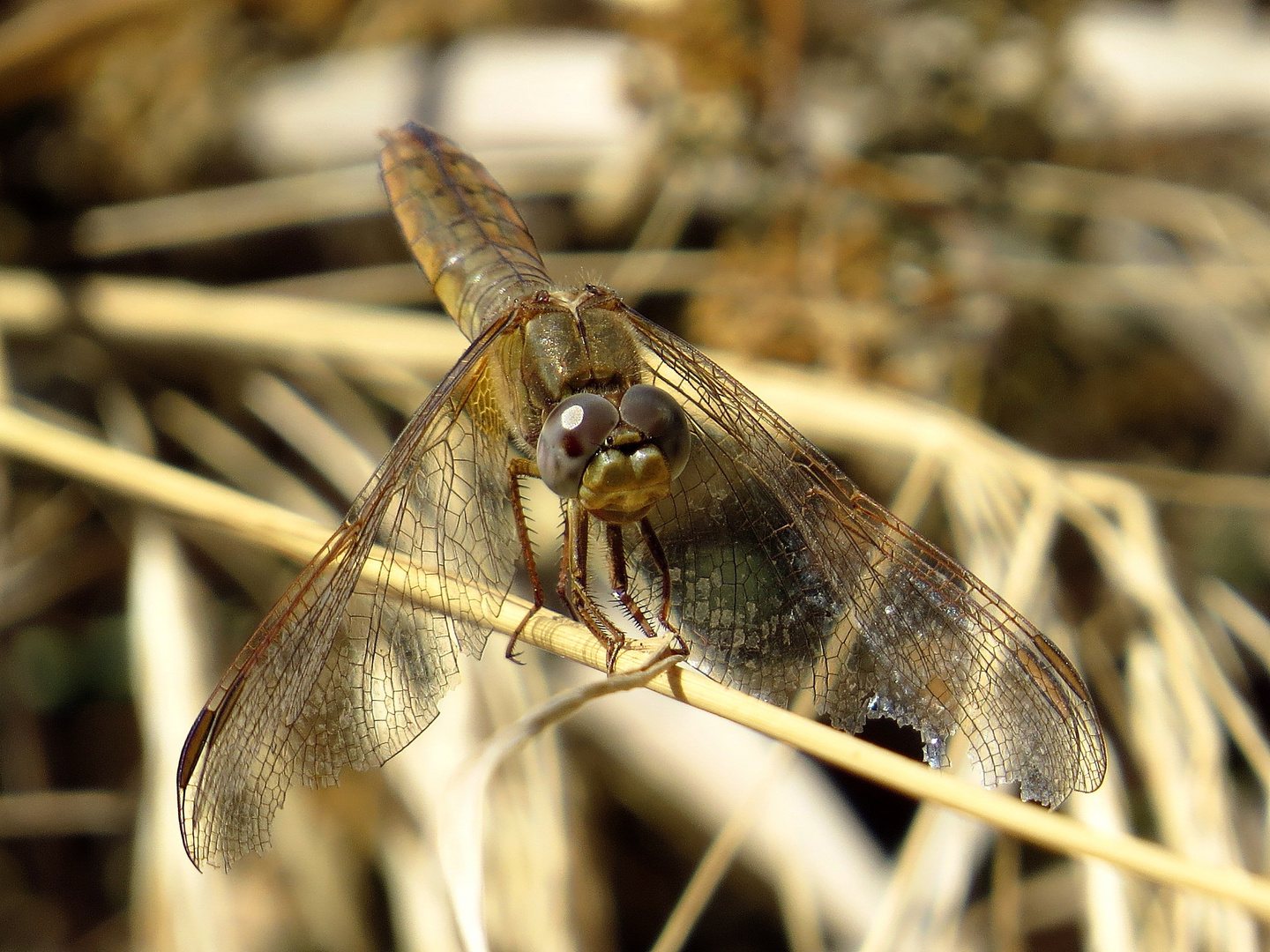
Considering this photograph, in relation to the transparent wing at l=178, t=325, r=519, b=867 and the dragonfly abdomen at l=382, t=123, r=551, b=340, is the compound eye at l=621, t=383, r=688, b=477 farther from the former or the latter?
the dragonfly abdomen at l=382, t=123, r=551, b=340

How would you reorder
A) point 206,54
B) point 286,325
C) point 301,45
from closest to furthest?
point 286,325, point 206,54, point 301,45

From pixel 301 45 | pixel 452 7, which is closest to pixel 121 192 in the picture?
pixel 301 45

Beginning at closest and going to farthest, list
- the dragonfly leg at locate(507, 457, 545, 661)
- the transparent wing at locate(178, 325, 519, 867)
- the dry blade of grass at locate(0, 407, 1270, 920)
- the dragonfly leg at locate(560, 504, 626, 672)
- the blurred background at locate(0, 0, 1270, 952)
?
the dry blade of grass at locate(0, 407, 1270, 920)
the transparent wing at locate(178, 325, 519, 867)
the dragonfly leg at locate(560, 504, 626, 672)
the dragonfly leg at locate(507, 457, 545, 661)
the blurred background at locate(0, 0, 1270, 952)

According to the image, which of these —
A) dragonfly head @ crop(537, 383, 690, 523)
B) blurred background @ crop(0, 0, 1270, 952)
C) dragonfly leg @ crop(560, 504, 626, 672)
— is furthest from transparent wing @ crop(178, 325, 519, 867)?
blurred background @ crop(0, 0, 1270, 952)

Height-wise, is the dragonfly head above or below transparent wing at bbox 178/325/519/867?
above

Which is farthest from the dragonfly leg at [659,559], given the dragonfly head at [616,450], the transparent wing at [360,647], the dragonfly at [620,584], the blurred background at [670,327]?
the blurred background at [670,327]

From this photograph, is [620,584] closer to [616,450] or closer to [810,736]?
[616,450]

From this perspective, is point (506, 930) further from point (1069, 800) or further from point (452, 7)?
point (452, 7)
